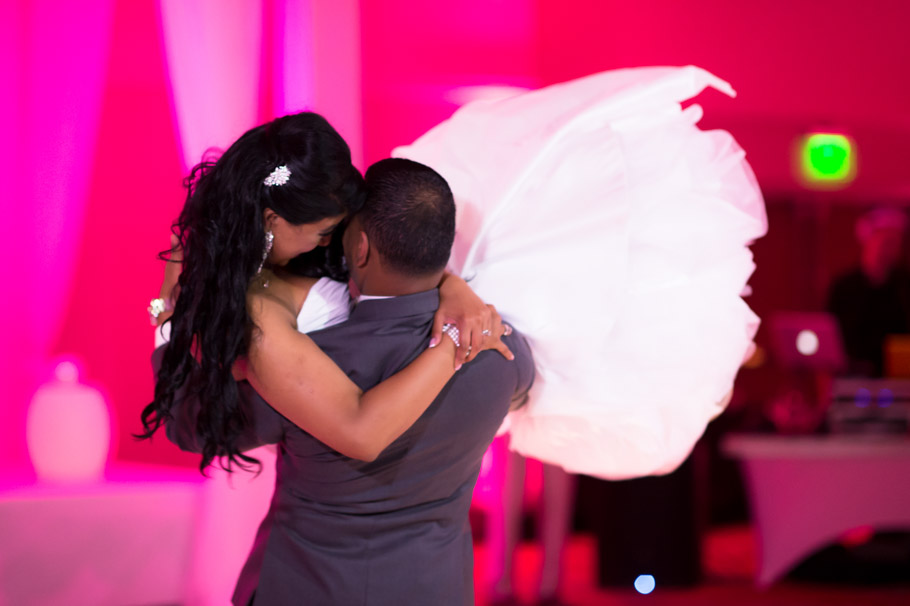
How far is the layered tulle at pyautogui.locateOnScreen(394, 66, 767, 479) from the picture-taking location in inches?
66.6

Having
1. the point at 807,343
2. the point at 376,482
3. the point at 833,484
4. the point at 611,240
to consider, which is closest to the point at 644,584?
the point at 833,484

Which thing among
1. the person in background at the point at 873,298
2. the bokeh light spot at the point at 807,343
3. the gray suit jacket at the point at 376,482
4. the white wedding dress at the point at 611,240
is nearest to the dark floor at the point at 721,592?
the bokeh light spot at the point at 807,343

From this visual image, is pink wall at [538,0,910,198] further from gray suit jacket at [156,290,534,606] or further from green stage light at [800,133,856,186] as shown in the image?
gray suit jacket at [156,290,534,606]

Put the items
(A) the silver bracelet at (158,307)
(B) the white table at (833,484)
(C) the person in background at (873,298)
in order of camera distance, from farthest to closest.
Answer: (C) the person in background at (873,298)
(B) the white table at (833,484)
(A) the silver bracelet at (158,307)

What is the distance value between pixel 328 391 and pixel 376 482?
229 millimetres

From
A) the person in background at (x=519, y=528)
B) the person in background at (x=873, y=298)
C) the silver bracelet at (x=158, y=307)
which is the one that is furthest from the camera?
the person in background at (x=873, y=298)

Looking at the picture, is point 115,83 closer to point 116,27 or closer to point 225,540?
point 116,27

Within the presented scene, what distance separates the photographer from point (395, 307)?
1.45 metres

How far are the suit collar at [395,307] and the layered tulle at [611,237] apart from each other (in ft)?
0.77

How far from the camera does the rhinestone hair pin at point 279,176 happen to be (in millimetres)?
1350

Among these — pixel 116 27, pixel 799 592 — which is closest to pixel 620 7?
pixel 116 27

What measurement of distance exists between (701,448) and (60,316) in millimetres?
3085

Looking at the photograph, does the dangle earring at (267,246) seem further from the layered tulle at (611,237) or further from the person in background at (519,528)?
the person in background at (519,528)

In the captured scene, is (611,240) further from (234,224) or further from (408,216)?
(234,224)
